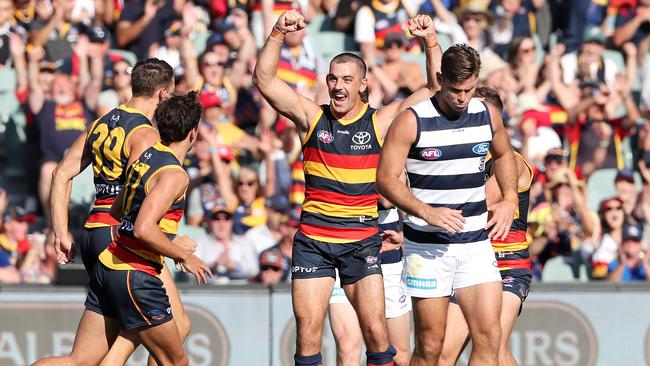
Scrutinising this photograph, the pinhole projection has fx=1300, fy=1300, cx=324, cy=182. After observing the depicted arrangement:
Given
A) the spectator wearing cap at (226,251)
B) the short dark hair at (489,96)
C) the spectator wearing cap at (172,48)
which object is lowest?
the spectator wearing cap at (226,251)

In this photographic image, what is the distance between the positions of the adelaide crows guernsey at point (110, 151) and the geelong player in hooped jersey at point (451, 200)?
5.83ft

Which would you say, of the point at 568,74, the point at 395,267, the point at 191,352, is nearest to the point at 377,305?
the point at 395,267

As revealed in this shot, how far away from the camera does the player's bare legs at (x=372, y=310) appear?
9289 mm

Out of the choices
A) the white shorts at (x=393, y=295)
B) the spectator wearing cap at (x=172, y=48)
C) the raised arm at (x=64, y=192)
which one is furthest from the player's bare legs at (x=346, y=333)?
the spectator wearing cap at (x=172, y=48)

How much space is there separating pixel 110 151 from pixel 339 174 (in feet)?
5.39

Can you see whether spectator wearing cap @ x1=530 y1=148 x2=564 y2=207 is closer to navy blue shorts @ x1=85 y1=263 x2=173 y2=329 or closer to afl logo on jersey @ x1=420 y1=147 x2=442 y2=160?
afl logo on jersey @ x1=420 y1=147 x2=442 y2=160

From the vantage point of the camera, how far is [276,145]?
1456 centimetres

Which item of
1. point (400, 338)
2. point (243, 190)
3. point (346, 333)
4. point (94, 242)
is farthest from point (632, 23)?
point (94, 242)

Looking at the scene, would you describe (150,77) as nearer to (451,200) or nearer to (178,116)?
(178,116)

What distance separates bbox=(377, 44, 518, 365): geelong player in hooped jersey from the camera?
28.5ft

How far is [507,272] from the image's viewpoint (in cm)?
991

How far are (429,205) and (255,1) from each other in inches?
310

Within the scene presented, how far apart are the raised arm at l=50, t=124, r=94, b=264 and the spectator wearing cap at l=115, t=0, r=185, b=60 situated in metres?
6.43

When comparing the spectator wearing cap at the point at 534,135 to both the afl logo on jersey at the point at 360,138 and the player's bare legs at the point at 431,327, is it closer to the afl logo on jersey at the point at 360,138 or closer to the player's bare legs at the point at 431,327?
the afl logo on jersey at the point at 360,138
